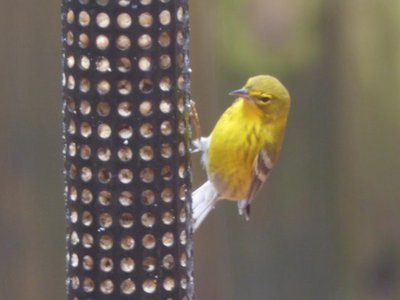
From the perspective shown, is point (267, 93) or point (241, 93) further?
point (267, 93)

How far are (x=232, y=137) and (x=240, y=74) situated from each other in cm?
25

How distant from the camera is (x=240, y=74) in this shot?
404 cm

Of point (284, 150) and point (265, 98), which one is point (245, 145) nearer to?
point (284, 150)

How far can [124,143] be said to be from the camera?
9.00 ft

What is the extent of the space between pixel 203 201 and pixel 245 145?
0.38 m

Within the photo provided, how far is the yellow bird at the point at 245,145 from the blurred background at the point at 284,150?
6 cm

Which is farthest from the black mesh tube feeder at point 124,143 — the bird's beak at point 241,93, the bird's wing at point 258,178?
the bird's wing at point 258,178

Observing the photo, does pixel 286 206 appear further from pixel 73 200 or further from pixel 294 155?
pixel 73 200

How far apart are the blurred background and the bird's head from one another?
0.12 m

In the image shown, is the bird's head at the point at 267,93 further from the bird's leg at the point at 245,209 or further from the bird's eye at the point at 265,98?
the bird's leg at the point at 245,209

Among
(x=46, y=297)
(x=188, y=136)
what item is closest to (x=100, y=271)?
(x=188, y=136)

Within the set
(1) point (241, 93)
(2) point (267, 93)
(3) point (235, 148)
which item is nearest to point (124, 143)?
(1) point (241, 93)

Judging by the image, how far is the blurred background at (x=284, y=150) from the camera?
155 inches

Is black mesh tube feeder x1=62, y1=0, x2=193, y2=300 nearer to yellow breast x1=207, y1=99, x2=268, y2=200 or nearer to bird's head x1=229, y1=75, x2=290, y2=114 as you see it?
bird's head x1=229, y1=75, x2=290, y2=114
